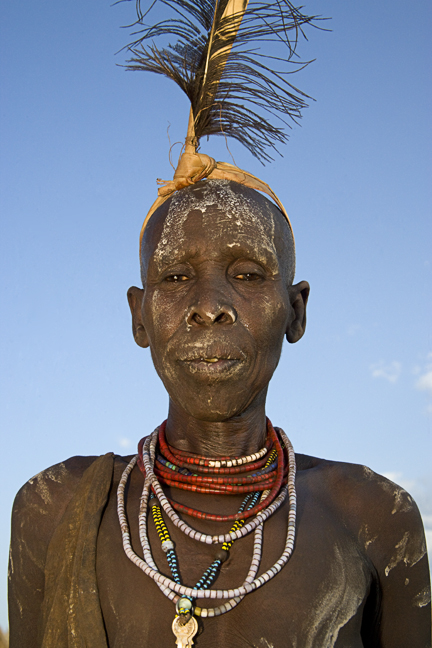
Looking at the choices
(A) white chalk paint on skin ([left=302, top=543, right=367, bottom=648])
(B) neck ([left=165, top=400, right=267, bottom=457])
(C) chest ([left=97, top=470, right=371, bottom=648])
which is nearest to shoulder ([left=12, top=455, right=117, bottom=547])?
(C) chest ([left=97, top=470, right=371, bottom=648])

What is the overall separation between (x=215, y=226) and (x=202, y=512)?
132 cm

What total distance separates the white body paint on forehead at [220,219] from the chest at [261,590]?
4.13 ft

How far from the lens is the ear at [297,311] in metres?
3.56

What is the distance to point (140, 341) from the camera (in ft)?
11.7

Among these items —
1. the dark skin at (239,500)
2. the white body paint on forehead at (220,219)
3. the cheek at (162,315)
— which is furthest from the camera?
the white body paint on forehead at (220,219)

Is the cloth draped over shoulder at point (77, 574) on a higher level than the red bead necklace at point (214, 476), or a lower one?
lower

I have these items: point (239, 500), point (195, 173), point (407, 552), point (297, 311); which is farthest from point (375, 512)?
point (195, 173)

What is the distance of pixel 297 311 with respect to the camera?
12.0 feet

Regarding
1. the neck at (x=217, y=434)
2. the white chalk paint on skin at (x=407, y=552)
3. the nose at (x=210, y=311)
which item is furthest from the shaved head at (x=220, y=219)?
the white chalk paint on skin at (x=407, y=552)

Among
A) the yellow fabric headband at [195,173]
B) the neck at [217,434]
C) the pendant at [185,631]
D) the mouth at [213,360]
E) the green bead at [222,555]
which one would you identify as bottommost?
the pendant at [185,631]

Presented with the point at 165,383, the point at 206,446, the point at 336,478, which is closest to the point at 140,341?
the point at 165,383

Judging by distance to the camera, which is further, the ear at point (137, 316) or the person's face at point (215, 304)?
the ear at point (137, 316)

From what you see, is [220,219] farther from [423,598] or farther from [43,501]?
[423,598]

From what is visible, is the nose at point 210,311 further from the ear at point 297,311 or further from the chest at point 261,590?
the chest at point 261,590
